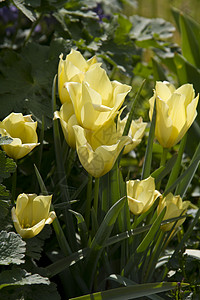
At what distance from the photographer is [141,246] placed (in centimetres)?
93

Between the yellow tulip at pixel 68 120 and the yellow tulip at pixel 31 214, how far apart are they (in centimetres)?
13

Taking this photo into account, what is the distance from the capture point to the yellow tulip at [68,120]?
885mm

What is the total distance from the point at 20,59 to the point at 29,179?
362 mm

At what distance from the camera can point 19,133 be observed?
3.05 ft

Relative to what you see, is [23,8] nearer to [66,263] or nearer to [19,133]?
[19,133]

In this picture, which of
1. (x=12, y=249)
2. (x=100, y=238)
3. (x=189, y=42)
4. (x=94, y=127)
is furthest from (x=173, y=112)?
(x=189, y=42)

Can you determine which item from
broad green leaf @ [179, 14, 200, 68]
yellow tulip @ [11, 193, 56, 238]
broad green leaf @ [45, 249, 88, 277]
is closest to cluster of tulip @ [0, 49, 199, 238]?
yellow tulip @ [11, 193, 56, 238]

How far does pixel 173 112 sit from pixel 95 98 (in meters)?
0.18

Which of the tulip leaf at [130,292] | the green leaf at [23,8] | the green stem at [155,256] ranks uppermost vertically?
the green leaf at [23,8]

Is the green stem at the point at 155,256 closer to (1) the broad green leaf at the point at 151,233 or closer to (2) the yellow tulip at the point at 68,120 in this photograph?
(1) the broad green leaf at the point at 151,233

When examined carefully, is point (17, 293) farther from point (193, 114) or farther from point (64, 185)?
point (193, 114)

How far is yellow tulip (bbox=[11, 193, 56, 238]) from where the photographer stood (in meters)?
0.82

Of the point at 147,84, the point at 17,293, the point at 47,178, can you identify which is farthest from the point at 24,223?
the point at 147,84

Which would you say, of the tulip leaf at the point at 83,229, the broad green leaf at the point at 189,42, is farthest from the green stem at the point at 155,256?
the broad green leaf at the point at 189,42
